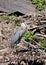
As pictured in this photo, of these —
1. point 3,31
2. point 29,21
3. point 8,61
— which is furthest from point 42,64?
point 29,21

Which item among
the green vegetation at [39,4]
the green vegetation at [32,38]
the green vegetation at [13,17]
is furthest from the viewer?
the green vegetation at [39,4]

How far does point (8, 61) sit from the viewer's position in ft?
27.1

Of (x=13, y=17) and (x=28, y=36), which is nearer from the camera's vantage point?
(x=28, y=36)

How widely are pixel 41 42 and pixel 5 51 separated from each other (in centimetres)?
149

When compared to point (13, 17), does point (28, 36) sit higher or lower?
higher

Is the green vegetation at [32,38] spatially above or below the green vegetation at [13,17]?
above

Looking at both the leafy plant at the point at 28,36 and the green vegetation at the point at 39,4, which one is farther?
the green vegetation at the point at 39,4

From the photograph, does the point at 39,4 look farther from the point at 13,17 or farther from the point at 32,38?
the point at 32,38

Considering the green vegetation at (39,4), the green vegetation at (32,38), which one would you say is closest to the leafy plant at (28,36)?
the green vegetation at (32,38)

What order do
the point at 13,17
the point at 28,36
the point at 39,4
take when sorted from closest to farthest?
the point at 28,36 < the point at 13,17 < the point at 39,4

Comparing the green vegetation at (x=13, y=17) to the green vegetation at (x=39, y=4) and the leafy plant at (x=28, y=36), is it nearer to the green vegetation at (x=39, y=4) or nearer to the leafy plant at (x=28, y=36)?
the leafy plant at (x=28, y=36)

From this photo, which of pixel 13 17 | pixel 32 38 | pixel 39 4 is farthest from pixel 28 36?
pixel 39 4

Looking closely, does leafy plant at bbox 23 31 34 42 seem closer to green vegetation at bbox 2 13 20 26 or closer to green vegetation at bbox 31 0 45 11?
green vegetation at bbox 2 13 20 26

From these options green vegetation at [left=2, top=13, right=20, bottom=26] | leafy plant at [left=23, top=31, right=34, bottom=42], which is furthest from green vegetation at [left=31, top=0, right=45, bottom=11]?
leafy plant at [left=23, top=31, right=34, bottom=42]
